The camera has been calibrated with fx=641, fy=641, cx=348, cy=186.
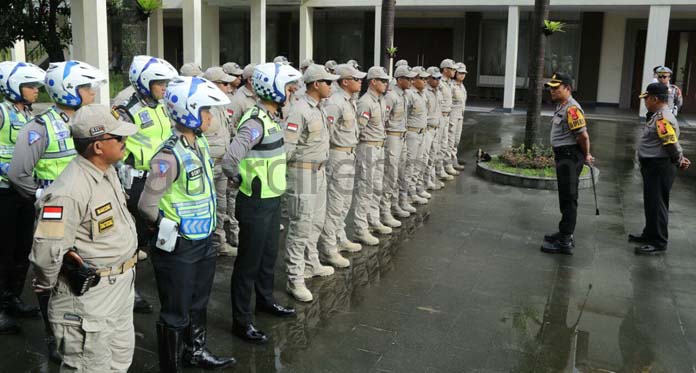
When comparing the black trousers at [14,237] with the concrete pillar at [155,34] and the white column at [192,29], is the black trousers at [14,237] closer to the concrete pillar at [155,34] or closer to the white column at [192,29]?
the white column at [192,29]

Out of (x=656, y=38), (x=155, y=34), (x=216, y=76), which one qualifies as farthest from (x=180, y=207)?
(x=155, y=34)

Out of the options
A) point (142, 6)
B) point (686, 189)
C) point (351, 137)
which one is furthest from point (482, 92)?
point (351, 137)

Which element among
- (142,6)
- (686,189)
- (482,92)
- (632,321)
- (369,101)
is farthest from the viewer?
(482,92)

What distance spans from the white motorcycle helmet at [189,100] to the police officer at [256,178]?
82 cm

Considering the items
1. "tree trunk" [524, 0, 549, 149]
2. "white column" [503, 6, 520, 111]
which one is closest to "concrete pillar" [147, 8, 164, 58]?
"white column" [503, 6, 520, 111]

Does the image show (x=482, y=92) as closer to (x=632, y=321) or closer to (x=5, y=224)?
(x=632, y=321)

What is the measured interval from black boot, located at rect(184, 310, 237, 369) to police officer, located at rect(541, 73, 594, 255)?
4.24 metres

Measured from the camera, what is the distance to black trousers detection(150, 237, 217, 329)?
3863mm

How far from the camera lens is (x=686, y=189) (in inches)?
419

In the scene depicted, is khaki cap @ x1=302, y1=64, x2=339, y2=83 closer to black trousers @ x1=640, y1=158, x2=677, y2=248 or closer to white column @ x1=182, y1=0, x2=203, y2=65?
black trousers @ x1=640, y1=158, x2=677, y2=248

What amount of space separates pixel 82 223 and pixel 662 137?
613 centimetres

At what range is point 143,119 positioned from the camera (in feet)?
16.9

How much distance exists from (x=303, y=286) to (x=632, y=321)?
111 inches

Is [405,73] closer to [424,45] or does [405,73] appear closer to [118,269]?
[118,269]
